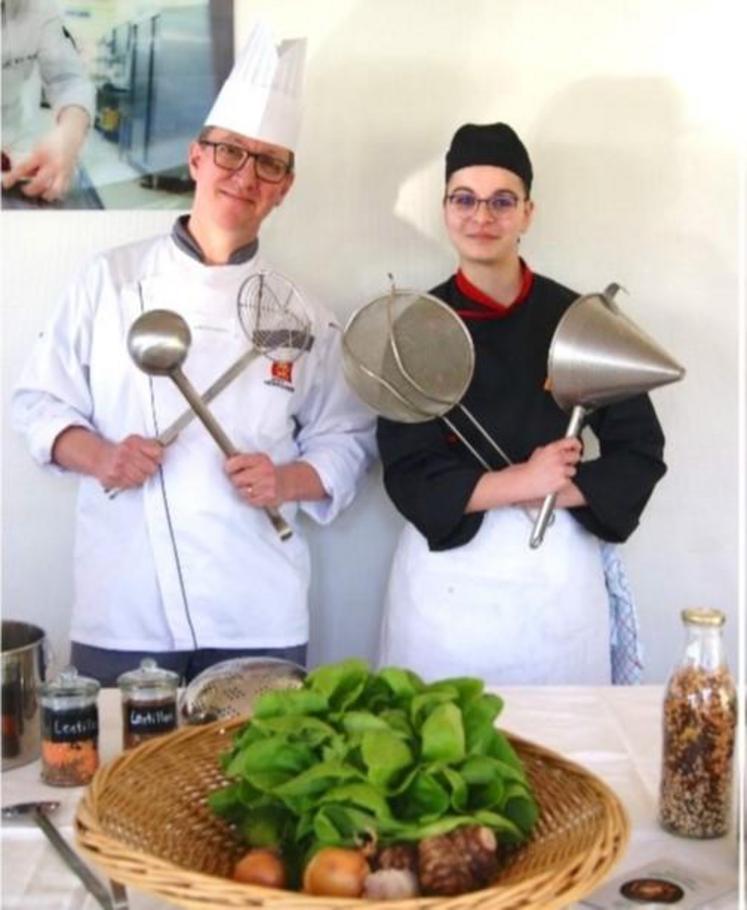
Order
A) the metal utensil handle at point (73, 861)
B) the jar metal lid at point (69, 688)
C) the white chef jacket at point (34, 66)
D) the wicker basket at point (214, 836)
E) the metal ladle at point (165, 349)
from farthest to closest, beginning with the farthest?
the white chef jacket at point (34, 66) → the metal ladle at point (165, 349) → the jar metal lid at point (69, 688) → the metal utensil handle at point (73, 861) → the wicker basket at point (214, 836)

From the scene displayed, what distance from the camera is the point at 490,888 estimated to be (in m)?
0.63

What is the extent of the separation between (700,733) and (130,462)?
0.77 meters

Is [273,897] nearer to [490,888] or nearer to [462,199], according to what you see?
[490,888]

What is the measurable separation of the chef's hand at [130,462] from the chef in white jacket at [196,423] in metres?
0.04

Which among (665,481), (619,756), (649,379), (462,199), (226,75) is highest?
(226,75)

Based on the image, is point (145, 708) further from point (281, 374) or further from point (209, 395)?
point (281, 374)

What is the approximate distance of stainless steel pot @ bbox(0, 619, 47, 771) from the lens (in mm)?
942

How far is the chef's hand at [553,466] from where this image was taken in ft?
4.42

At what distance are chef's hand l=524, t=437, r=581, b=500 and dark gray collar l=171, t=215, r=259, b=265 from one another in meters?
0.43

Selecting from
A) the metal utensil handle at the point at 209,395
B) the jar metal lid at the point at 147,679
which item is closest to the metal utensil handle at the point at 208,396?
the metal utensil handle at the point at 209,395

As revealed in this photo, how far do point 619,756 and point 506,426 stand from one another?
1.79 ft

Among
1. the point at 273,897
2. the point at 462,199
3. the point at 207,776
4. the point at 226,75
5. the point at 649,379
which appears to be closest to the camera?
the point at 273,897

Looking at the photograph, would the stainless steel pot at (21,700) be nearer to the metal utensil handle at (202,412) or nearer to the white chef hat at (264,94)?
the metal utensil handle at (202,412)

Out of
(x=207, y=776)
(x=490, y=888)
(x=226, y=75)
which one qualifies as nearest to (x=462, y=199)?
(x=226, y=75)
